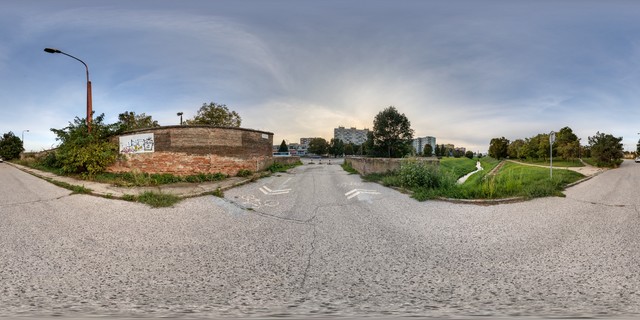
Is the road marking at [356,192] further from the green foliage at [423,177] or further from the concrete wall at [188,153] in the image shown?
the concrete wall at [188,153]

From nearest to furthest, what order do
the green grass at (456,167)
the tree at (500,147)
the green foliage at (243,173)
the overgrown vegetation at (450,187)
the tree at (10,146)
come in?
the overgrown vegetation at (450,187)
the green foliage at (243,173)
the green grass at (456,167)
the tree at (10,146)
the tree at (500,147)

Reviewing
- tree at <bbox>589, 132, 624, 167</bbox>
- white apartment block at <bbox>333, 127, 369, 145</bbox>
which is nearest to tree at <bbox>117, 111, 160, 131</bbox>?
tree at <bbox>589, 132, 624, 167</bbox>

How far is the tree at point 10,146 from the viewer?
41781 millimetres

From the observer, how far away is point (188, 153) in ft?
40.2

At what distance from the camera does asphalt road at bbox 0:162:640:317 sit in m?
2.69

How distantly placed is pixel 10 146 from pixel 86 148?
1935 inches

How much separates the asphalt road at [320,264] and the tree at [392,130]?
145 ft

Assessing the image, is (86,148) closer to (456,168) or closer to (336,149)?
(456,168)

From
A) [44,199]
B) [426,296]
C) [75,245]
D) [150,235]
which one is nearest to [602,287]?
[426,296]

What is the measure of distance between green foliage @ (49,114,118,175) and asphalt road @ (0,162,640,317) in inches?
294

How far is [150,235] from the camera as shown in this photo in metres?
4.54

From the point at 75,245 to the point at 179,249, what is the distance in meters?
1.67

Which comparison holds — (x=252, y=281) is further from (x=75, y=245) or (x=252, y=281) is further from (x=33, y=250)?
(x=33, y=250)

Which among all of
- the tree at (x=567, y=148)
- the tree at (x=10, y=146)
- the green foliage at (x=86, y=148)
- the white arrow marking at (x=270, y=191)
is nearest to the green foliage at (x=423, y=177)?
the white arrow marking at (x=270, y=191)
